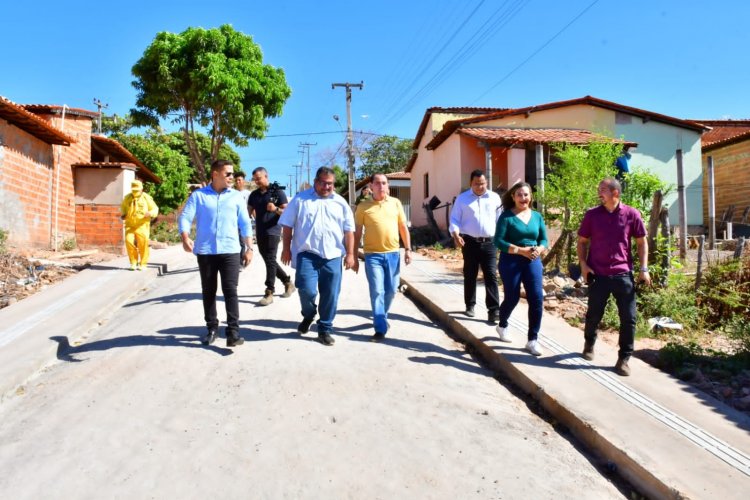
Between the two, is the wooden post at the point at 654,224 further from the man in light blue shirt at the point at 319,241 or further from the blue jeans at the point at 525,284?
the man in light blue shirt at the point at 319,241

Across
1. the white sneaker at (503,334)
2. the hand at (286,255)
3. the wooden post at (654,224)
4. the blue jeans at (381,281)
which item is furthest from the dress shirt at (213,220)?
the wooden post at (654,224)

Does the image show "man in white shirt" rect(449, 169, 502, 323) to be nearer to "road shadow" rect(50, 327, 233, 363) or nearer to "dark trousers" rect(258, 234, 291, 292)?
"dark trousers" rect(258, 234, 291, 292)

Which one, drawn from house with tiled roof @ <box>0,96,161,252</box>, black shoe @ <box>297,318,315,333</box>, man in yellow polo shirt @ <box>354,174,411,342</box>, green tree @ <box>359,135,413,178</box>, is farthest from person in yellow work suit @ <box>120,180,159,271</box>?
green tree @ <box>359,135,413,178</box>

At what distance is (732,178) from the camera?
20.3 meters

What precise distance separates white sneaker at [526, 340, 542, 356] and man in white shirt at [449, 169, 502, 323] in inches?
42.6

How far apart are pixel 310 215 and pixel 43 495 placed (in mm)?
3338

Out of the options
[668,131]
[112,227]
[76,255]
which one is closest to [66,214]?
[112,227]

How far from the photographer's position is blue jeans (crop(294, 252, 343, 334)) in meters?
5.62

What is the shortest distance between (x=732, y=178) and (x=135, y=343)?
2142 cm

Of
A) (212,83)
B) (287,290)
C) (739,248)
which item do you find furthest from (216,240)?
(212,83)

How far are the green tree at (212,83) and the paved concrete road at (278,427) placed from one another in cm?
1506

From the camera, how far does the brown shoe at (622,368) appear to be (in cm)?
467

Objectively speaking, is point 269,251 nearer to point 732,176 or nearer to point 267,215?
point 267,215

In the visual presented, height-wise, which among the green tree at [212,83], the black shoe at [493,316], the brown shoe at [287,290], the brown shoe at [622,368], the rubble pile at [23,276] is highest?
the green tree at [212,83]
